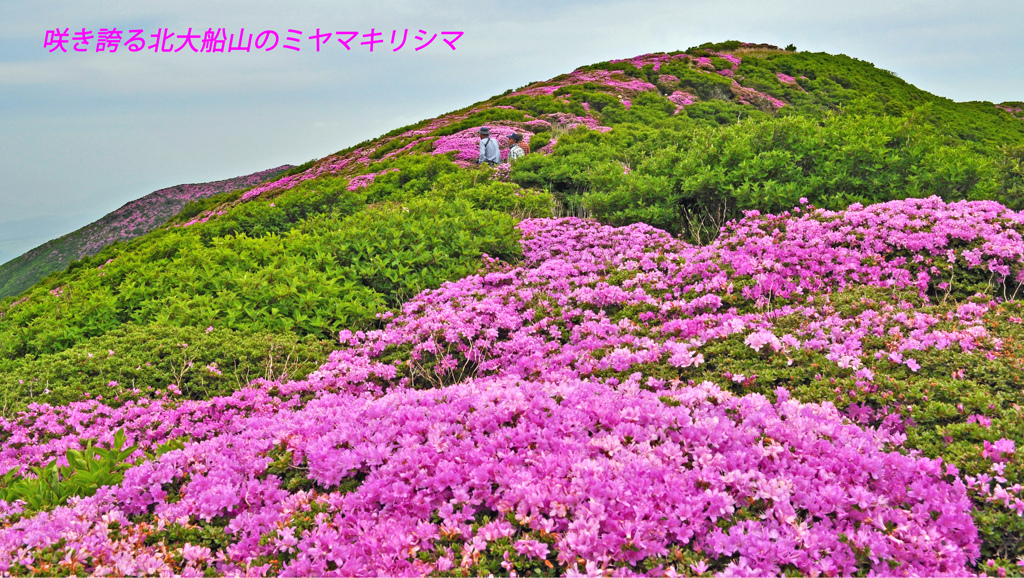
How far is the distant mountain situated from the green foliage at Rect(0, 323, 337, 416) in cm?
3234

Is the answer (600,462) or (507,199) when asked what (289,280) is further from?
(600,462)

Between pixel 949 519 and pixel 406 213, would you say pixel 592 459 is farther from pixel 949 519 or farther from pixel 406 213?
pixel 406 213

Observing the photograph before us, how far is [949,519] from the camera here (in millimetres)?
2705

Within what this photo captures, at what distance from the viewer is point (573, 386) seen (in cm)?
392

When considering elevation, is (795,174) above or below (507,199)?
below

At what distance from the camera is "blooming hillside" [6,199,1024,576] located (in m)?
2.60

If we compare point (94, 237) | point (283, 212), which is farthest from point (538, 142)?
point (94, 237)

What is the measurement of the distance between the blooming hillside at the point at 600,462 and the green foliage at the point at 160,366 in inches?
19.4

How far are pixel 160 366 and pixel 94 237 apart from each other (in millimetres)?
36907

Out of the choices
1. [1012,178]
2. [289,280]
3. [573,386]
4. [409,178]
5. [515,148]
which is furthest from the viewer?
[515,148]

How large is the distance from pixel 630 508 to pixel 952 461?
1963 millimetres

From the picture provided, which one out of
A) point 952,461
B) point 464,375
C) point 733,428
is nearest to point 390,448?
point 733,428

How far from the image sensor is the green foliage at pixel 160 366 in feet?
20.2

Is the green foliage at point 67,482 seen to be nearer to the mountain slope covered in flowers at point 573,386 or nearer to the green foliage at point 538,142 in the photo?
the mountain slope covered in flowers at point 573,386
